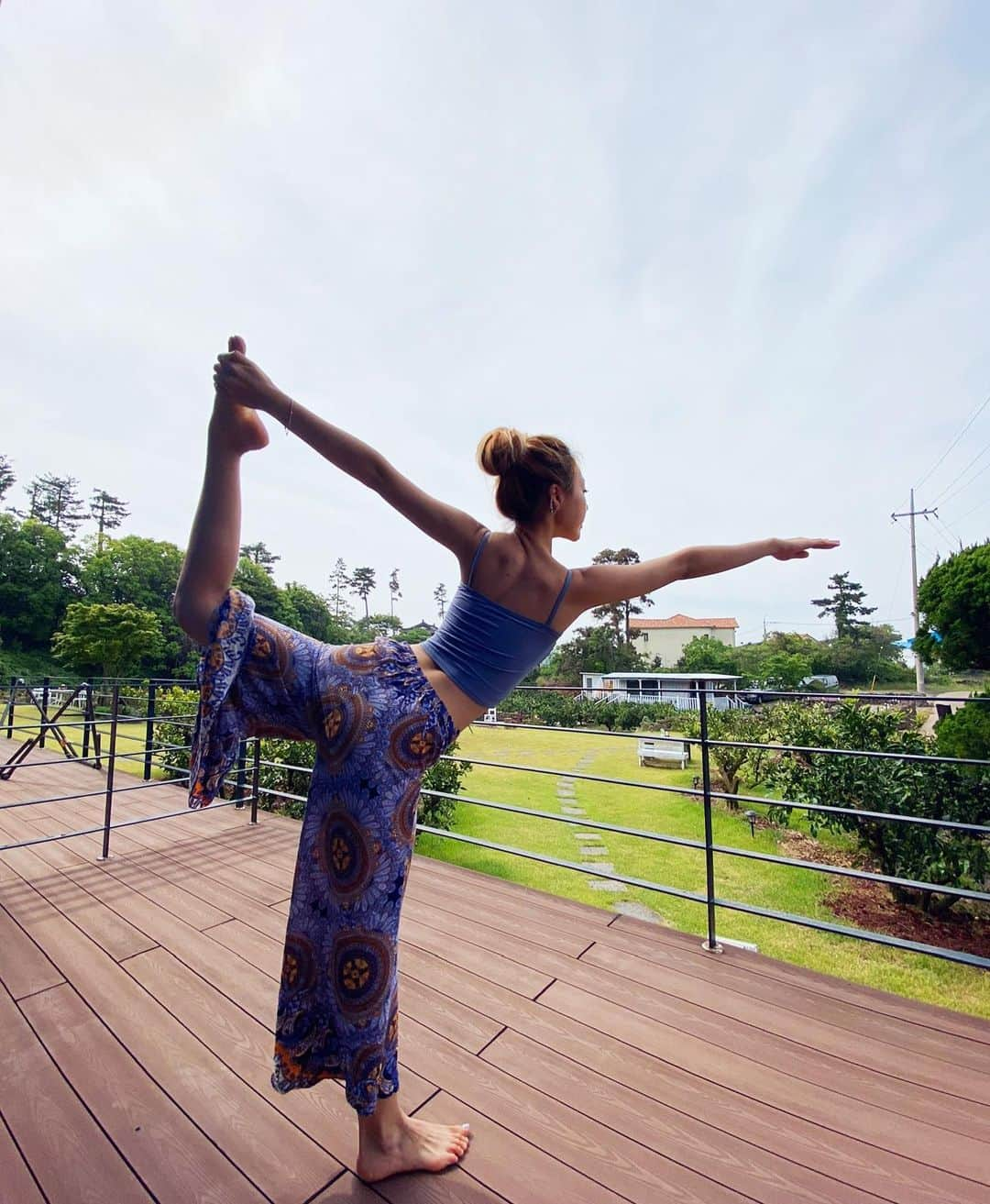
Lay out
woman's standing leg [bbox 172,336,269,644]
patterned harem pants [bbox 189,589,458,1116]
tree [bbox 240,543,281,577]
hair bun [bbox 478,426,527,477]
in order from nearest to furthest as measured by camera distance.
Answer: woman's standing leg [bbox 172,336,269,644], patterned harem pants [bbox 189,589,458,1116], hair bun [bbox 478,426,527,477], tree [bbox 240,543,281,577]

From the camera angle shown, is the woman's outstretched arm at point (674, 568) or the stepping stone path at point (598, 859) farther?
the stepping stone path at point (598, 859)

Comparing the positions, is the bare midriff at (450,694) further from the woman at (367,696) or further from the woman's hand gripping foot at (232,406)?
the woman's hand gripping foot at (232,406)

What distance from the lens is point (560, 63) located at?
114 inches

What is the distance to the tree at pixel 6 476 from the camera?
28.5 metres

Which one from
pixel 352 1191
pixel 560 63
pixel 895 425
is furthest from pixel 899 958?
pixel 895 425

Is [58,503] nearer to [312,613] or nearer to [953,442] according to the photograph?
[312,613]

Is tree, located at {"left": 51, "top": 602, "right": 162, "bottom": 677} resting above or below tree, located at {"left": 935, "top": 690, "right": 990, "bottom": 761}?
above

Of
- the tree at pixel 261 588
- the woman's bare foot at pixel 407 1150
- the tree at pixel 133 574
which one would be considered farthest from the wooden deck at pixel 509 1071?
the tree at pixel 261 588

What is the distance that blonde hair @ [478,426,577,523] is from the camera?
858mm

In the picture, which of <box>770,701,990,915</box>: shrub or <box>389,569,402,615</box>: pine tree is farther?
<box>389,569,402,615</box>: pine tree

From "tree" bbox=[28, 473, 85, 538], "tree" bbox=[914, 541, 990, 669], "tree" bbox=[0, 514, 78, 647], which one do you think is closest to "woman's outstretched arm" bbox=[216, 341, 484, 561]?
"tree" bbox=[914, 541, 990, 669]

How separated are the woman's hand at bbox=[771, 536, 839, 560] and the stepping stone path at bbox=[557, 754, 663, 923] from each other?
2.54 metres

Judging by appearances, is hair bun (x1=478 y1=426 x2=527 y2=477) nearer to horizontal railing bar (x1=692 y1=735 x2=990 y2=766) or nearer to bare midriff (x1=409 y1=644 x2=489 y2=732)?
bare midriff (x1=409 y1=644 x2=489 y2=732)

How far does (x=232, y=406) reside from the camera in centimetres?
66
